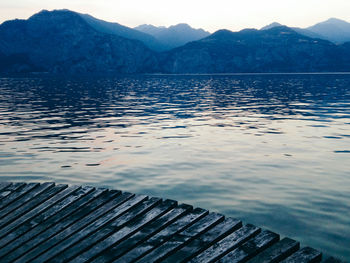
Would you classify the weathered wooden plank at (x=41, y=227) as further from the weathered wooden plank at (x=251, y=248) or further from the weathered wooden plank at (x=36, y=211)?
the weathered wooden plank at (x=251, y=248)

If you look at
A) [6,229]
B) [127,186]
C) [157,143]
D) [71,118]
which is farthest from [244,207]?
[71,118]

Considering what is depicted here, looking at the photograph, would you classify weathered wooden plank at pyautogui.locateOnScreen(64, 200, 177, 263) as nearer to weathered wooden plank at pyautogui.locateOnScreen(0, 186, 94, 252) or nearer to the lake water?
weathered wooden plank at pyautogui.locateOnScreen(0, 186, 94, 252)

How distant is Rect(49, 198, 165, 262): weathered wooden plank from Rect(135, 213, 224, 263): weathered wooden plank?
1048 mm

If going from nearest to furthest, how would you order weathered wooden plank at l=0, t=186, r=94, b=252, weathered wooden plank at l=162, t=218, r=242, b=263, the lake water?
weathered wooden plank at l=162, t=218, r=242, b=263 < weathered wooden plank at l=0, t=186, r=94, b=252 < the lake water

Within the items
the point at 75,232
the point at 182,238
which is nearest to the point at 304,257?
the point at 182,238

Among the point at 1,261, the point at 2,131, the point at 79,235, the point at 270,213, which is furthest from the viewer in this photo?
the point at 2,131

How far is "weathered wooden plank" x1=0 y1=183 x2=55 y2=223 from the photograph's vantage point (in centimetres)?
733

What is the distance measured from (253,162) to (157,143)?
6813 millimetres

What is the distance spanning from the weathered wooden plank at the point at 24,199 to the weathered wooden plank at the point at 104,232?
229 cm

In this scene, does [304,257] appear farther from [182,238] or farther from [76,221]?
[76,221]

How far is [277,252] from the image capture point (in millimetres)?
4984

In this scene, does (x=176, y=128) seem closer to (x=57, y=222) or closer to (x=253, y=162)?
(x=253, y=162)

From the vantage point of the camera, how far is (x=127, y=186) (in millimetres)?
13133

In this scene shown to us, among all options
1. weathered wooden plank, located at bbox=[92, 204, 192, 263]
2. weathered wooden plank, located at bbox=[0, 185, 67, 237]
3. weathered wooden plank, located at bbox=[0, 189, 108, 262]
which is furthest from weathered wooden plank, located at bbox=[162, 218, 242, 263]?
weathered wooden plank, located at bbox=[0, 185, 67, 237]
